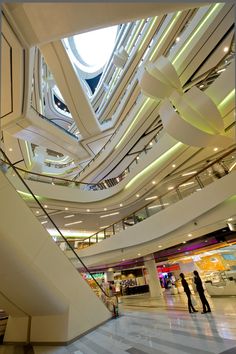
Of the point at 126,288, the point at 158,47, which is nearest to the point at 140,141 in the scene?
the point at 158,47

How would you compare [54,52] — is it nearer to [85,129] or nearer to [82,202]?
[85,129]

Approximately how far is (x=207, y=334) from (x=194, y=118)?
4109 millimetres

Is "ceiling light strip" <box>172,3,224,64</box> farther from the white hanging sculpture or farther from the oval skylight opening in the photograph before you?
the oval skylight opening

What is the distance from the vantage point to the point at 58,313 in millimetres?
4984

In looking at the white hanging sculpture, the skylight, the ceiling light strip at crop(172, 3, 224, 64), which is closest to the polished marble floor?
the white hanging sculpture

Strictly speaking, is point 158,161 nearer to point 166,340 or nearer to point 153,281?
point 166,340

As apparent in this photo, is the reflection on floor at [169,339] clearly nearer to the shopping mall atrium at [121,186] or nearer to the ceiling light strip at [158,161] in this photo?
the shopping mall atrium at [121,186]

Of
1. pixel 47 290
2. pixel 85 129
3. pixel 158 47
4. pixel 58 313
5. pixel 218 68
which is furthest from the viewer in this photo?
pixel 85 129

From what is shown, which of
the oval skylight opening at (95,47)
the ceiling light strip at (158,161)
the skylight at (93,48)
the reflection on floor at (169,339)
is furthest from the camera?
the oval skylight opening at (95,47)

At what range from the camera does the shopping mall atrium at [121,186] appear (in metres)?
4.00

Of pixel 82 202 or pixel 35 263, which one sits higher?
pixel 82 202

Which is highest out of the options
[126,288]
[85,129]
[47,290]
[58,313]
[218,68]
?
[85,129]

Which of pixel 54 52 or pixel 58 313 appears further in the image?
pixel 54 52

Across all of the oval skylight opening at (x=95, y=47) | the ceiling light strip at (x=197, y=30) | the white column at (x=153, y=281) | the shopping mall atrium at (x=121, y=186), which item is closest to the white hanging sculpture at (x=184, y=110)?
the shopping mall atrium at (x=121, y=186)
